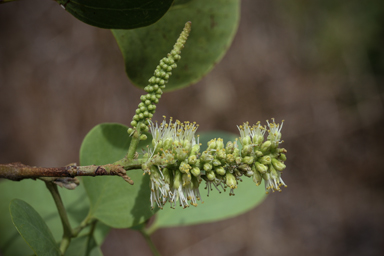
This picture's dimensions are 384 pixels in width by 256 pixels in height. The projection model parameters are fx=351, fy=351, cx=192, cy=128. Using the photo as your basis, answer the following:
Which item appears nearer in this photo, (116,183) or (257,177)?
(257,177)

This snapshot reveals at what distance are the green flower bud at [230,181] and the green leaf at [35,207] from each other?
2.35 feet

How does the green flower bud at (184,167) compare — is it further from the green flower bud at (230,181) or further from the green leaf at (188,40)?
the green leaf at (188,40)

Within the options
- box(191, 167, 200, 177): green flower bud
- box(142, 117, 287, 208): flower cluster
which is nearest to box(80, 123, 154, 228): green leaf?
box(142, 117, 287, 208): flower cluster

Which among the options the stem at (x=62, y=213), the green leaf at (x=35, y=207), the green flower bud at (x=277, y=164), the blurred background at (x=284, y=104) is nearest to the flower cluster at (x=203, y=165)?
the green flower bud at (x=277, y=164)

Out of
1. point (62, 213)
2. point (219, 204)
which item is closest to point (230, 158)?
point (62, 213)

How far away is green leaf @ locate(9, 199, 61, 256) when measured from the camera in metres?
0.83

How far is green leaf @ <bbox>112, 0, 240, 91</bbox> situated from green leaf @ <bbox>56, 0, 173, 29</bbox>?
0.21m

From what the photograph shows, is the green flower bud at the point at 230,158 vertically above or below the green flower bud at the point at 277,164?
above

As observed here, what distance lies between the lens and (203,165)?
37.3 inches

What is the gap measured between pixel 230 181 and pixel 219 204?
1.96ft

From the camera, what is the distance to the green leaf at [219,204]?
1431 mm

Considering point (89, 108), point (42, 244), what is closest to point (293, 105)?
point (89, 108)

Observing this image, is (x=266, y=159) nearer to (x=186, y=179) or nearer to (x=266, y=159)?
(x=266, y=159)

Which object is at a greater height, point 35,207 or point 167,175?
point 167,175
